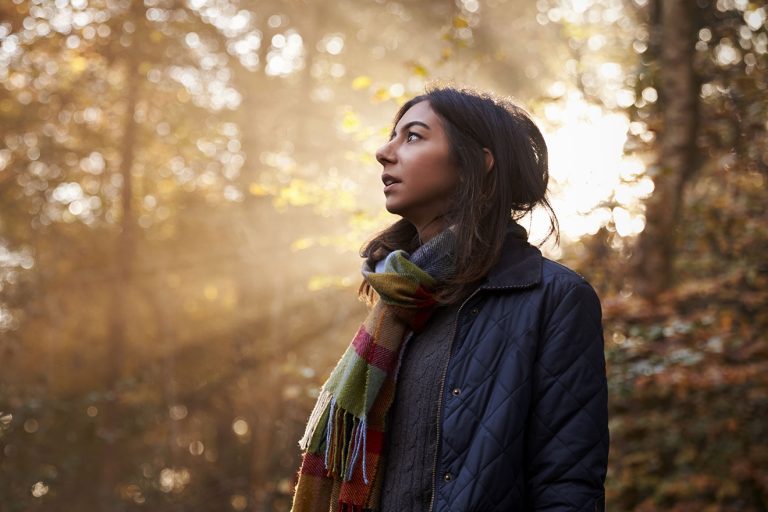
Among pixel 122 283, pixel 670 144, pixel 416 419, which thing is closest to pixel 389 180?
pixel 416 419

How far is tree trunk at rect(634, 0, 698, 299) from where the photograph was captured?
5.89m

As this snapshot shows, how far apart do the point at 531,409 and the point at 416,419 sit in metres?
0.33

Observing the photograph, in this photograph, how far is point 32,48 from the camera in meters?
10.4

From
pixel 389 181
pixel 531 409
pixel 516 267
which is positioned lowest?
pixel 531 409

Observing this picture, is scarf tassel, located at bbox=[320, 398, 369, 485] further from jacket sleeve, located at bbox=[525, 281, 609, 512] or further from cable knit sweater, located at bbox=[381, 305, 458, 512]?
jacket sleeve, located at bbox=[525, 281, 609, 512]

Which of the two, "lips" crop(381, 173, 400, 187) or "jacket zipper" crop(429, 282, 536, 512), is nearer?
"jacket zipper" crop(429, 282, 536, 512)

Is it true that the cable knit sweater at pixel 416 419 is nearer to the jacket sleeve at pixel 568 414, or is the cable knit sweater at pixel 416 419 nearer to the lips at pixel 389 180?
the jacket sleeve at pixel 568 414

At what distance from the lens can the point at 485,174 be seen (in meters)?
2.42

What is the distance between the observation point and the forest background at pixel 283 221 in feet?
19.6

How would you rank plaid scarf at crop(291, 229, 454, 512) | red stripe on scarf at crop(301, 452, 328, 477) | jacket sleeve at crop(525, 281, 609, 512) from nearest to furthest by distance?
jacket sleeve at crop(525, 281, 609, 512), plaid scarf at crop(291, 229, 454, 512), red stripe on scarf at crop(301, 452, 328, 477)

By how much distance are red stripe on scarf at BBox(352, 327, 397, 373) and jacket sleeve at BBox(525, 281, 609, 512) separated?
456mm

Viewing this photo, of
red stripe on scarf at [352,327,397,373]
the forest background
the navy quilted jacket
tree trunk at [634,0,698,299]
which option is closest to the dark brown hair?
the navy quilted jacket

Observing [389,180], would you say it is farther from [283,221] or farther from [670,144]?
[283,221]

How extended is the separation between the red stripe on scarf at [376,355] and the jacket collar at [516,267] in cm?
35
